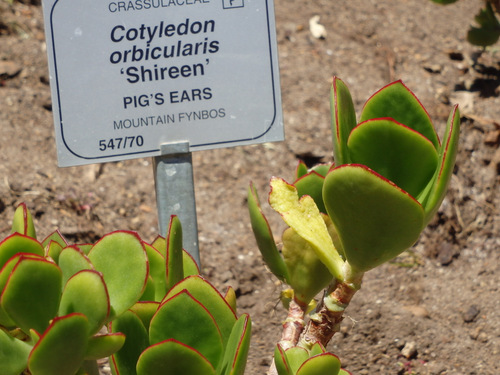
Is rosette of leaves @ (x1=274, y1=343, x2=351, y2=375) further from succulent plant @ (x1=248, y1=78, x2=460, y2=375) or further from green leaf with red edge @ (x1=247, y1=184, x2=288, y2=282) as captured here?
green leaf with red edge @ (x1=247, y1=184, x2=288, y2=282)

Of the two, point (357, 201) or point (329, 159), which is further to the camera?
point (329, 159)

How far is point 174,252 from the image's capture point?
779 mm

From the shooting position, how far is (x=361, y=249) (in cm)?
74

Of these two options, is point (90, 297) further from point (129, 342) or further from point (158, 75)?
point (158, 75)

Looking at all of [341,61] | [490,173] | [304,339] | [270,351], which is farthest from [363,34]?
[304,339]

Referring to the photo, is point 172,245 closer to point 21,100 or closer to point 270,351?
point 270,351

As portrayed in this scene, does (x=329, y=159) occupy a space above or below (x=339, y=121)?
below

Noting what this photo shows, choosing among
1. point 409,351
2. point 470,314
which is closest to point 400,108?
point 409,351

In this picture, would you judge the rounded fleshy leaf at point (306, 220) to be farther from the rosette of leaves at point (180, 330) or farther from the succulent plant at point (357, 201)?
the rosette of leaves at point (180, 330)

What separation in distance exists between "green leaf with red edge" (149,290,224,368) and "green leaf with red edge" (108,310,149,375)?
43 millimetres

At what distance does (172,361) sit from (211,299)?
0.32 ft

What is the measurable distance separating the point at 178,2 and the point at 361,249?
63 centimetres

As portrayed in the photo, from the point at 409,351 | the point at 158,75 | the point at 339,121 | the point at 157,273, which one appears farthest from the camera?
the point at 409,351

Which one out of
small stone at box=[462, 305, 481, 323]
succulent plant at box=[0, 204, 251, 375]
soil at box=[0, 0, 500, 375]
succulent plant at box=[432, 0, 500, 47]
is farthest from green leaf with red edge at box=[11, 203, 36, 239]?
succulent plant at box=[432, 0, 500, 47]
